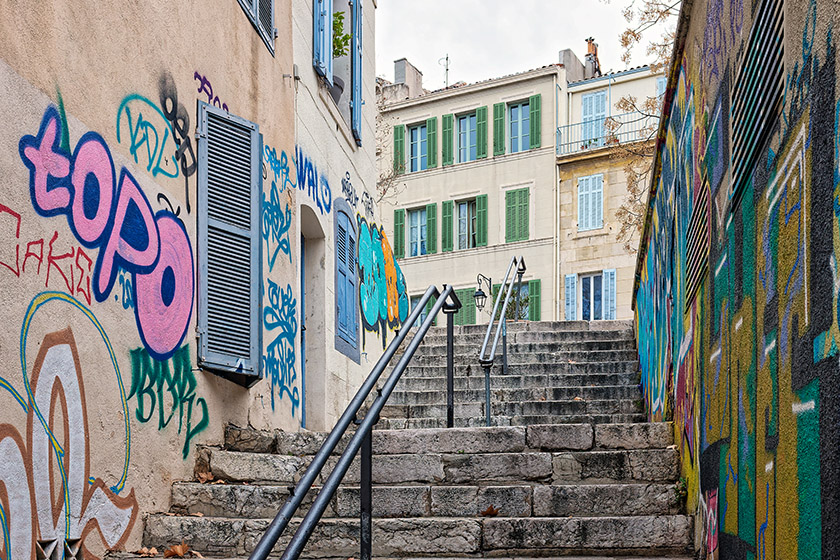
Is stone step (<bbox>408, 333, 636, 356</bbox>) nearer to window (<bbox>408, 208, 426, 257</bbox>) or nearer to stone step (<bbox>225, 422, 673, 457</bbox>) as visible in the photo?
stone step (<bbox>225, 422, 673, 457</bbox>)

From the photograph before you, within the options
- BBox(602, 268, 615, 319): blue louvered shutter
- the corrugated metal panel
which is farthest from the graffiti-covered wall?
BBox(602, 268, 615, 319): blue louvered shutter

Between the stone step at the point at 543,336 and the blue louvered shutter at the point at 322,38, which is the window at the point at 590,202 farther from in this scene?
the blue louvered shutter at the point at 322,38

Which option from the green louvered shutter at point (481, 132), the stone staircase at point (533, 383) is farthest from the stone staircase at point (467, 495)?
the green louvered shutter at point (481, 132)

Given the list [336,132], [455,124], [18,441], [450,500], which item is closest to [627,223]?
[336,132]

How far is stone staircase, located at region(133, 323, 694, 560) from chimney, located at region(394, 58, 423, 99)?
22.3m

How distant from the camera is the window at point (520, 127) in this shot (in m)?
24.5

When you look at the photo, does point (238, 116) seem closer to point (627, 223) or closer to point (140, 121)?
point (140, 121)

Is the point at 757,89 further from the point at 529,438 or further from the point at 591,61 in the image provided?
the point at 591,61

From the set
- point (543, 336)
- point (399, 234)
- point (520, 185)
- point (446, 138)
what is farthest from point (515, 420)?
point (446, 138)

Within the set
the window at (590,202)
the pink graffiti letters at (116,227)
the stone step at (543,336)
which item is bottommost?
the stone step at (543,336)

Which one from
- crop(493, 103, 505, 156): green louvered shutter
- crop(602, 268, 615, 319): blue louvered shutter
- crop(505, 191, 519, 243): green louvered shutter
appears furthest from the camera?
crop(493, 103, 505, 156): green louvered shutter

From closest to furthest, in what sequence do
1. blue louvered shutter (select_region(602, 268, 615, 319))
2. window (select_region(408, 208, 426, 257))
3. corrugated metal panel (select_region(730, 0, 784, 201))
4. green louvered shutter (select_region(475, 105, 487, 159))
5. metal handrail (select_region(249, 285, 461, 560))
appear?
corrugated metal panel (select_region(730, 0, 784, 201)) < metal handrail (select_region(249, 285, 461, 560)) < blue louvered shutter (select_region(602, 268, 615, 319)) < green louvered shutter (select_region(475, 105, 487, 159)) < window (select_region(408, 208, 426, 257))

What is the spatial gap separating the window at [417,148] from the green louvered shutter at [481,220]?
5.88ft

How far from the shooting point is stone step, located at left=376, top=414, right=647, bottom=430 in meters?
7.14
